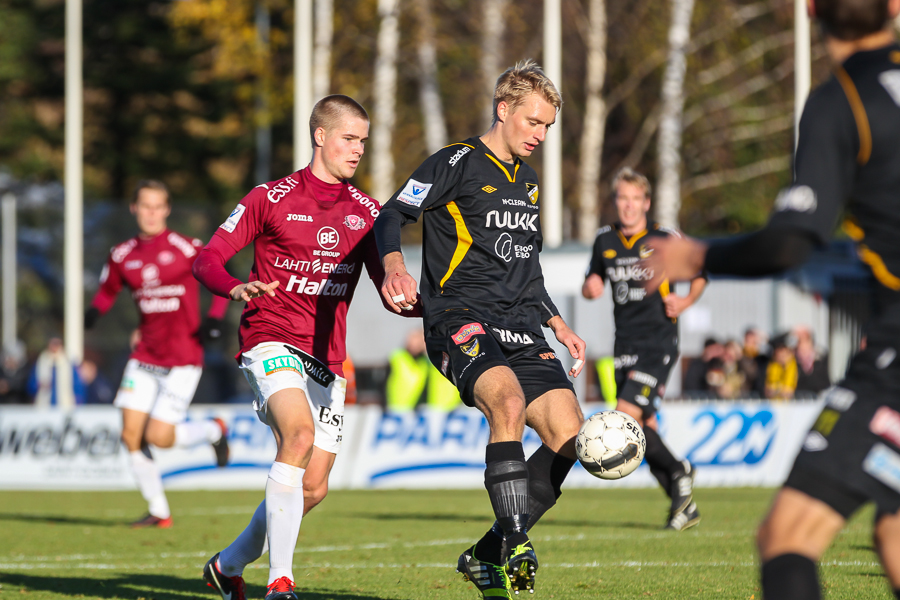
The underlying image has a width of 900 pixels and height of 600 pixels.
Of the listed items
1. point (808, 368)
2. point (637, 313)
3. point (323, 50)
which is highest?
point (323, 50)

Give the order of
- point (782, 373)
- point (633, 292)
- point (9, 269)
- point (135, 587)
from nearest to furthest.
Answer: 1. point (135, 587)
2. point (633, 292)
3. point (782, 373)
4. point (9, 269)

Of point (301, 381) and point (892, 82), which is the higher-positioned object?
point (892, 82)

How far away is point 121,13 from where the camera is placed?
34.2 meters

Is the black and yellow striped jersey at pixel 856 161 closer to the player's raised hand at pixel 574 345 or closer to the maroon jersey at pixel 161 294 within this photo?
the player's raised hand at pixel 574 345

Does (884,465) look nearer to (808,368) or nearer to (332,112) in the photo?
(332,112)

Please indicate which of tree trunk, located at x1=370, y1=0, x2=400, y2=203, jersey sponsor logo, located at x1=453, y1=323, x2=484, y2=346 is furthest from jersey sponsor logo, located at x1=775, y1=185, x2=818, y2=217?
tree trunk, located at x1=370, y1=0, x2=400, y2=203

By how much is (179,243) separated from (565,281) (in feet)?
33.4

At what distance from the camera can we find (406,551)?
8.02 metres

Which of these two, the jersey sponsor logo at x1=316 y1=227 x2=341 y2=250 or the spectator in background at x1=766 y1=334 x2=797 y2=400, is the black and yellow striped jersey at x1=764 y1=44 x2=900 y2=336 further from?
the spectator in background at x1=766 y1=334 x2=797 y2=400

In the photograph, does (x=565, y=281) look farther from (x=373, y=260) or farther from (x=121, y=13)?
(x=121, y=13)

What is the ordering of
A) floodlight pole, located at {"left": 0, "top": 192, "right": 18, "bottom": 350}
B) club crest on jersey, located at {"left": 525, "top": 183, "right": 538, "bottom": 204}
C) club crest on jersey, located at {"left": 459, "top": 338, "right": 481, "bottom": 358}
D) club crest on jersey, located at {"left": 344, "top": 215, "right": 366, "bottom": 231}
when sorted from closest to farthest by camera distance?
club crest on jersey, located at {"left": 459, "top": 338, "right": 481, "bottom": 358} → club crest on jersey, located at {"left": 525, "top": 183, "right": 538, "bottom": 204} → club crest on jersey, located at {"left": 344, "top": 215, "right": 366, "bottom": 231} → floodlight pole, located at {"left": 0, "top": 192, "right": 18, "bottom": 350}

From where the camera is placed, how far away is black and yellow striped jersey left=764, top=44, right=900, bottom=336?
3.14 meters

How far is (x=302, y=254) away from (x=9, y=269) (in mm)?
27284

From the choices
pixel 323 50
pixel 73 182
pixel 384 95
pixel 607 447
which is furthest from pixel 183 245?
pixel 323 50
